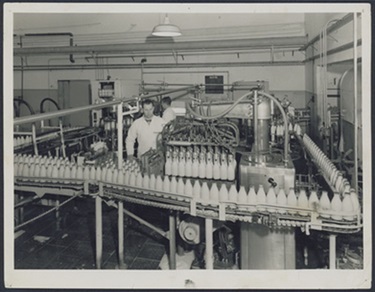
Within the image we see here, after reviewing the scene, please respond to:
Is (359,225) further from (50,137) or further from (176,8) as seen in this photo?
(50,137)

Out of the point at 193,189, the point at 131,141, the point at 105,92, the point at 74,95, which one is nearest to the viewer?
the point at 193,189

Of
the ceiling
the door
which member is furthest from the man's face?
the door

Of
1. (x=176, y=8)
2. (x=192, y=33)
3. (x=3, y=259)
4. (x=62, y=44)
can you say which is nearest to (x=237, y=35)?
(x=192, y=33)

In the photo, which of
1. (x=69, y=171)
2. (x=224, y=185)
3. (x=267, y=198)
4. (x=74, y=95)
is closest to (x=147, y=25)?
(x=74, y=95)

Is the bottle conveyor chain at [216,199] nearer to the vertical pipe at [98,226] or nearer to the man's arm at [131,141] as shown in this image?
the vertical pipe at [98,226]

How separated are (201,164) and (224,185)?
483 millimetres

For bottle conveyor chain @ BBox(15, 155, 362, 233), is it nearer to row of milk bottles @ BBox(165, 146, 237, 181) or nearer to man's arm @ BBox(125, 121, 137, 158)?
row of milk bottles @ BBox(165, 146, 237, 181)

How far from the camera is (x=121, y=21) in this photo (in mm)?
9281

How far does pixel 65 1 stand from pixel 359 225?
2.07 m

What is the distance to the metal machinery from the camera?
2.27 m

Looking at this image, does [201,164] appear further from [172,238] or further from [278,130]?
[278,130]

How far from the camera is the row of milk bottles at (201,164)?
9.39 feet

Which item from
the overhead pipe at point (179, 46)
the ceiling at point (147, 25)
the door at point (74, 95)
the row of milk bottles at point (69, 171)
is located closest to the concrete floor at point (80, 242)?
the row of milk bottles at point (69, 171)

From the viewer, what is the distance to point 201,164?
2.89 meters
